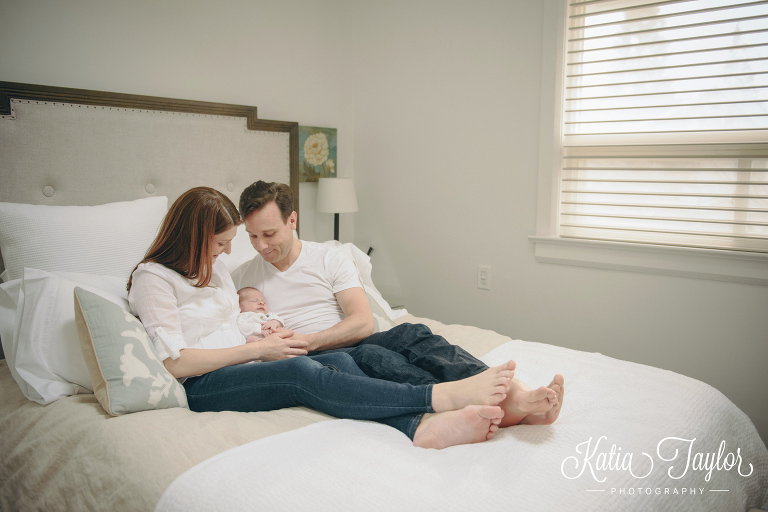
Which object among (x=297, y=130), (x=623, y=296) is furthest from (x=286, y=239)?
(x=623, y=296)

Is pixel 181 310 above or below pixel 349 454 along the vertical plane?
above

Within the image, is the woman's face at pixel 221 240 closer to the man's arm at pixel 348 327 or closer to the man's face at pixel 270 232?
the man's face at pixel 270 232

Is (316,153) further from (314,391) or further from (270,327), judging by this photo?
(314,391)

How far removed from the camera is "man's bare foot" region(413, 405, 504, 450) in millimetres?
1150

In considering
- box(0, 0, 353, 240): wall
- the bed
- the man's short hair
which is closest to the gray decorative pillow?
the bed

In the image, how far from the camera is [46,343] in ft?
4.92

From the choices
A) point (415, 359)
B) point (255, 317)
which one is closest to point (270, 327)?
point (255, 317)

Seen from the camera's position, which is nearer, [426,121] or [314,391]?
[314,391]

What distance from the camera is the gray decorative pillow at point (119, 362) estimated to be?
1.33m

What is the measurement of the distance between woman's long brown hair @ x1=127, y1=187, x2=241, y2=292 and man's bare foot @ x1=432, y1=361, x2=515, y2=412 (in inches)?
30.8

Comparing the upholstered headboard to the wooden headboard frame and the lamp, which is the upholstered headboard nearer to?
the wooden headboard frame

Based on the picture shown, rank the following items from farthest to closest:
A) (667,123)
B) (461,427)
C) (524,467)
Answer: (667,123) → (461,427) → (524,467)

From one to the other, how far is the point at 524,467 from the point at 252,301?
3.51 feet

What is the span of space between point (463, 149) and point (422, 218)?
460 mm
